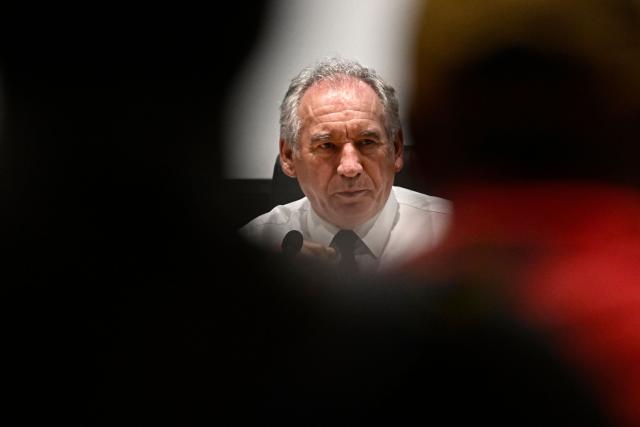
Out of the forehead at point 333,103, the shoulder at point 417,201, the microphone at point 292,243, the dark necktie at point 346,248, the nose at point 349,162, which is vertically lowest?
the dark necktie at point 346,248

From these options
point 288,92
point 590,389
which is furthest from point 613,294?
point 288,92

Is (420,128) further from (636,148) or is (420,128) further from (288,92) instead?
(288,92)

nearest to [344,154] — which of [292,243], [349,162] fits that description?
[349,162]

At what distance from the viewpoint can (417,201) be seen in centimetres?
57

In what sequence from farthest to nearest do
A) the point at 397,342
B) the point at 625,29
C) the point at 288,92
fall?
the point at 288,92
the point at 397,342
the point at 625,29

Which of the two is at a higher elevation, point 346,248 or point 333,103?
point 333,103

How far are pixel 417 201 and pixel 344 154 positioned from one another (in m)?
0.08

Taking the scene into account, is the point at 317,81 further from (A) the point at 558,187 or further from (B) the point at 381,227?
(A) the point at 558,187

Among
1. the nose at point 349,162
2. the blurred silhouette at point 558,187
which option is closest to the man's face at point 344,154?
the nose at point 349,162

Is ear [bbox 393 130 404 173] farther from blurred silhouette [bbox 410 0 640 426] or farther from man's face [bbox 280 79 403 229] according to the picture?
blurred silhouette [bbox 410 0 640 426]

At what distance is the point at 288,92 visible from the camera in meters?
0.61

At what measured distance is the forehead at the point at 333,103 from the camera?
2.06 ft

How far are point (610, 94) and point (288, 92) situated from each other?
31cm

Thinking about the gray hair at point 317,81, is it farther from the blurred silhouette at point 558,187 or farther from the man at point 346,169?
the blurred silhouette at point 558,187
